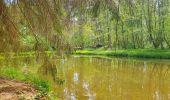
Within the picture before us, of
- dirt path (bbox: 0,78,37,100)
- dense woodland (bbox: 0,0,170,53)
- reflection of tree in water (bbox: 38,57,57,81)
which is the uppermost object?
dense woodland (bbox: 0,0,170,53)

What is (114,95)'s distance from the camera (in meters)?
12.8

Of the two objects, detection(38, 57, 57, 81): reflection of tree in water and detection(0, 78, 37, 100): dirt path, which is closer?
detection(38, 57, 57, 81): reflection of tree in water

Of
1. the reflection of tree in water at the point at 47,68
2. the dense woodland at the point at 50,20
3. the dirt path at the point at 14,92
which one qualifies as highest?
the dense woodland at the point at 50,20

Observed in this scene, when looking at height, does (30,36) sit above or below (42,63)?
above

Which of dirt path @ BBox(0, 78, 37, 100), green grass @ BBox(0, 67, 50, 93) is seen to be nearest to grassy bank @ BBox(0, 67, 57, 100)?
green grass @ BBox(0, 67, 50, 93)

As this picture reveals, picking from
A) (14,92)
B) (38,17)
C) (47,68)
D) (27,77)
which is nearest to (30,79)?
(27,77)

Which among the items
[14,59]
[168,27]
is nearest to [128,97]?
[14,59]

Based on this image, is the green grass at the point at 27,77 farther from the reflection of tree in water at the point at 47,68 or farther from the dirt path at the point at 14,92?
the reflection of tree in water at the point at 47,68

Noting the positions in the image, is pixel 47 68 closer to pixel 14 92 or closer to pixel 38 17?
pixel 38 17

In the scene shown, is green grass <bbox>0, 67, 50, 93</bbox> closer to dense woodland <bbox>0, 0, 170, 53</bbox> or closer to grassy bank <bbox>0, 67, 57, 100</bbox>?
grassy bank <bbox>0, 67, 57, 100</bbox>

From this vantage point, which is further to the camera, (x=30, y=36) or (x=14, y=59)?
(x=14, y=59)

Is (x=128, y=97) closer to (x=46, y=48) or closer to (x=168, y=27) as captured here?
(x=46, y=48)

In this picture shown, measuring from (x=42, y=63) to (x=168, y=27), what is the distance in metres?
38.6

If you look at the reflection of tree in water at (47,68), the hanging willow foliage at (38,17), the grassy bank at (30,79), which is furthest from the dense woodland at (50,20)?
the grassy bank at (30,79)
